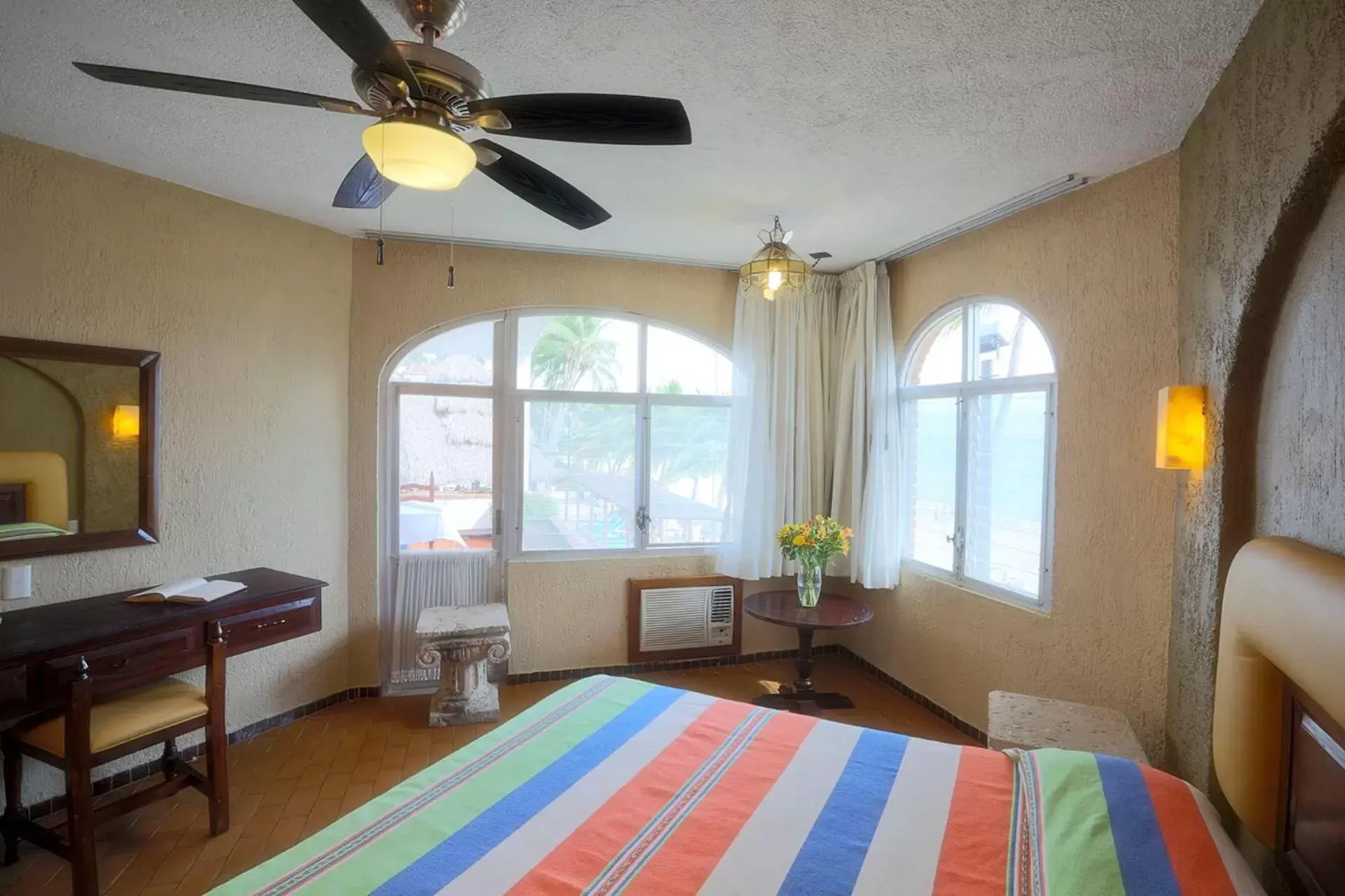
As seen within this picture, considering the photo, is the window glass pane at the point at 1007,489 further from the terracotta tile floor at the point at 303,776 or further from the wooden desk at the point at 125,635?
the wooden desk at the point at 125,635

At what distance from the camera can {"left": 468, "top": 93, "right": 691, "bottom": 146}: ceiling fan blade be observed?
1.29m

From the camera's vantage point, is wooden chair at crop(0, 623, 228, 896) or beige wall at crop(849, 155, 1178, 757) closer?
wooden chair at crop(0, 623, 228, 896)

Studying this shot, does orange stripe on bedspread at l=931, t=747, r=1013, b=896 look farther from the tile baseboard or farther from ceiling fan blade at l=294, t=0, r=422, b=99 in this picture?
ceiling fan blade at l=294, t=0, r=422, b=99

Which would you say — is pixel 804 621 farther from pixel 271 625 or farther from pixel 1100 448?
pixel 271 625

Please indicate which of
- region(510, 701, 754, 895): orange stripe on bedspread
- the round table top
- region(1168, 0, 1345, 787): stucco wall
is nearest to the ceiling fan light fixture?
region(510, 701, 754, 895): orange stripe on bedspread

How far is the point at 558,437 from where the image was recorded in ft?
11.9

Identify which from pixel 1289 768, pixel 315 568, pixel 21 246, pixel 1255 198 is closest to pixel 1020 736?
pixel 1289 768

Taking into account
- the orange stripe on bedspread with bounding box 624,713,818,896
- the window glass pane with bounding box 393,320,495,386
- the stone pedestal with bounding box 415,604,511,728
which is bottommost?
the stone pedestal with bounding box 415,604,511,728

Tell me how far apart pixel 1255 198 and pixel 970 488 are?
1.83m

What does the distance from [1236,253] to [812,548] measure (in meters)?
2.05

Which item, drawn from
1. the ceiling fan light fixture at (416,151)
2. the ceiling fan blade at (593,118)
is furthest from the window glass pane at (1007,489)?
the ceiling fan light fixture at (416,151)

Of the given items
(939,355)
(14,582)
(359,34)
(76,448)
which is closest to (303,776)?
(14,582)

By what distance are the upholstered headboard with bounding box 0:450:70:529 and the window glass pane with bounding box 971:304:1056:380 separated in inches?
156

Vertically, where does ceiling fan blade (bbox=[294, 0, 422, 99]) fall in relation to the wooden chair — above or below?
above
